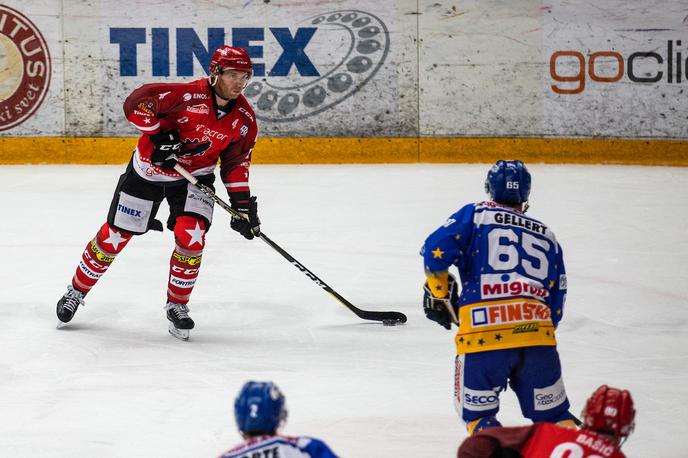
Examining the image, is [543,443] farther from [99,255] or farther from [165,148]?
[99,255]

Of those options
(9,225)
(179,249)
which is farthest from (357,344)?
(9,225)

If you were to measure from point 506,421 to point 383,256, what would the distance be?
101 inches

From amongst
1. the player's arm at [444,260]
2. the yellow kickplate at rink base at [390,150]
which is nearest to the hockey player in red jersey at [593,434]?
the player's arm at [444,260]

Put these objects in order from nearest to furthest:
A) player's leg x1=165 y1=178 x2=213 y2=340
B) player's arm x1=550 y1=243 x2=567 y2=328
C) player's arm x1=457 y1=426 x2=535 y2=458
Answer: player's arm x1=457 y1=426 x2=535 y2=458, player's arm x1=550 y1=243 x2=567 y2=328, player's leg x1=165 y1=178 x2=213 y2=340

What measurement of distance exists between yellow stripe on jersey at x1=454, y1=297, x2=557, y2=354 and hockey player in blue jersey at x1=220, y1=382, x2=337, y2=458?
88 centimetres

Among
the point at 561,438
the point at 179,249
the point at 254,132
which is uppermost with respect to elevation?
the point at 254,132

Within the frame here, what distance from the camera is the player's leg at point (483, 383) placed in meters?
2.60

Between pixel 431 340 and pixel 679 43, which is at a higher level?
pixel 679 43

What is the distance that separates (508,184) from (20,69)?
692 centimetres

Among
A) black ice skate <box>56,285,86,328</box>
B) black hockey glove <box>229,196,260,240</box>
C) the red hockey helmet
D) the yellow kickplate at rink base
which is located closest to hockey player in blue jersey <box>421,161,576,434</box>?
the red hockey helmet

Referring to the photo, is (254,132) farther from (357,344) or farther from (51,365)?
(51,365)

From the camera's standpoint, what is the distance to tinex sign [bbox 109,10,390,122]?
8.90 meters

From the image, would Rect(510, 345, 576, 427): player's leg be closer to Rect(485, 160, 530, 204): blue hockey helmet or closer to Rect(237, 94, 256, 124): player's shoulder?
Rect(485, 160, 530, 204): blue hockey helmet

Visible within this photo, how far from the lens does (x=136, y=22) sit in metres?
8.92
